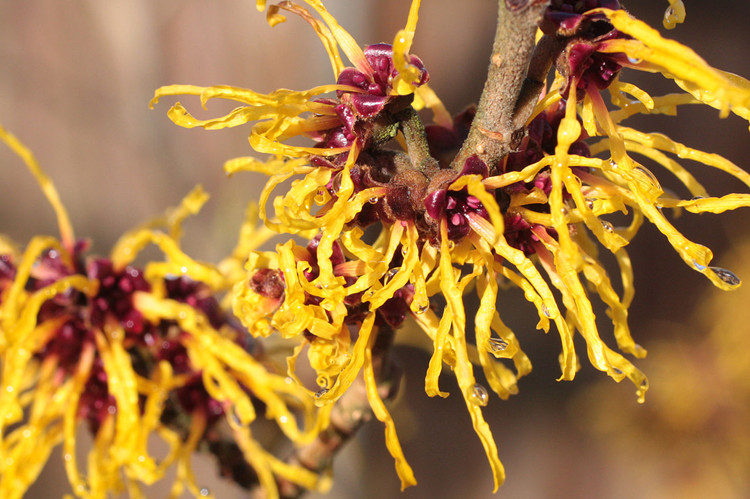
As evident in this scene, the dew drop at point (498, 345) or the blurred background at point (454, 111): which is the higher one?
the dew drop at point (498, 345)

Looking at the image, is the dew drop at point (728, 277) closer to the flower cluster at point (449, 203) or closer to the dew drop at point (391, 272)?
the flower cluster at point (449, 203)

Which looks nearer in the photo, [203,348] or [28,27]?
[203,348]

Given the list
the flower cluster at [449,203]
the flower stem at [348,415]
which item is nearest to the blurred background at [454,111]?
the flower stem at [348,415]

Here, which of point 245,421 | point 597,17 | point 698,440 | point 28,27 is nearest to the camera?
point 597,17

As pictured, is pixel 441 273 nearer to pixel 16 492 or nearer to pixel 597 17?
pixel 597 17

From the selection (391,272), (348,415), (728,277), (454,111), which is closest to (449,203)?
(391,272)

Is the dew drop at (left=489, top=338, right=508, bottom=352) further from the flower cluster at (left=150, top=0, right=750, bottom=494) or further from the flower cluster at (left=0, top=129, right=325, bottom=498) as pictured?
the flower cluster at (left=0, top=129, right=325, bottom=498)

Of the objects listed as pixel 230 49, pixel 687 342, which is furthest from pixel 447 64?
pixel 687 342
